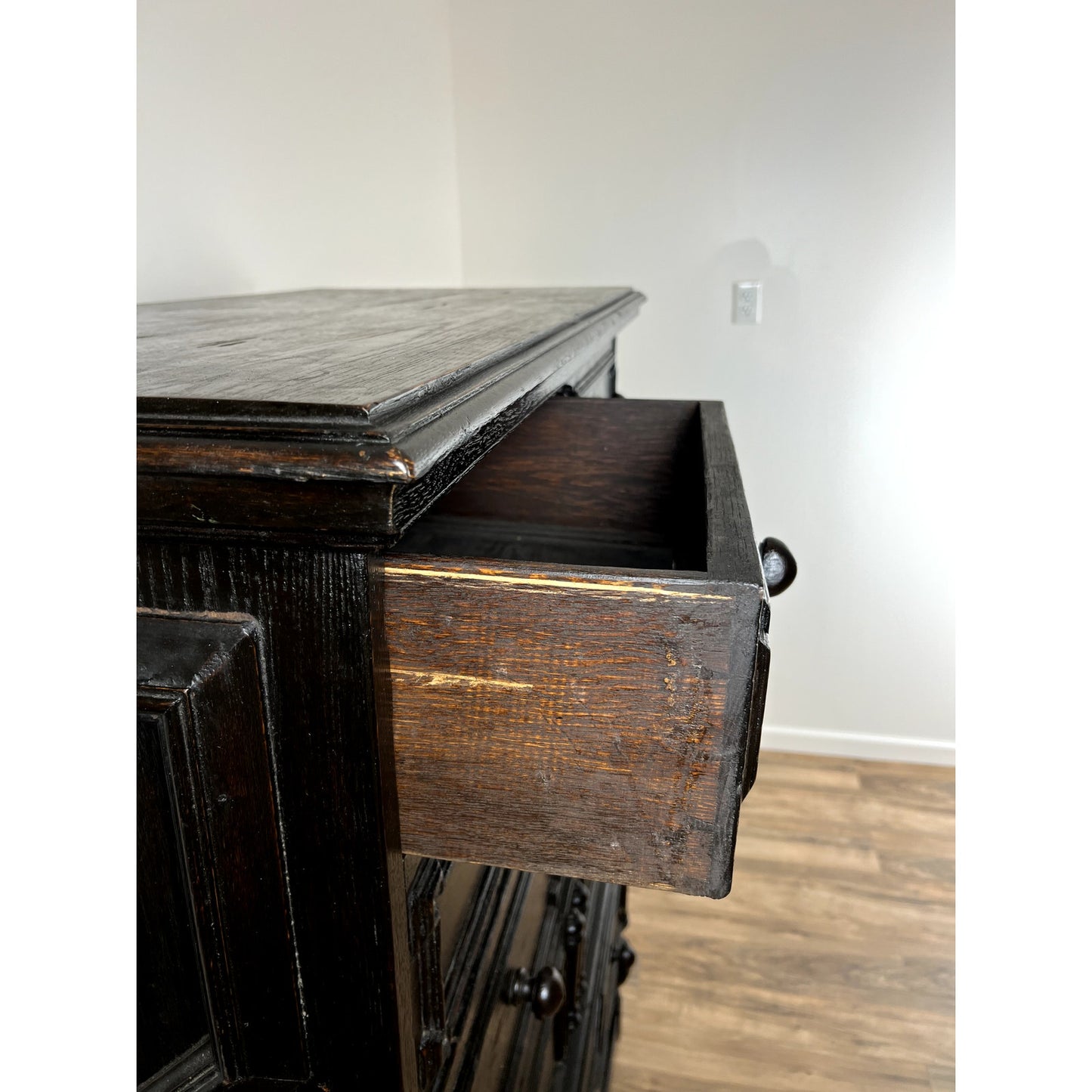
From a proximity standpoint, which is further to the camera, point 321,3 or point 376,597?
point 321,3

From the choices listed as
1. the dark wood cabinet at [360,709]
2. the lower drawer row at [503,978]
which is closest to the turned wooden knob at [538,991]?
the lower drawer row at [503,978]

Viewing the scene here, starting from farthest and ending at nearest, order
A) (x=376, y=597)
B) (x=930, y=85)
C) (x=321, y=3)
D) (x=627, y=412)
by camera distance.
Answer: (x=930, y=85), (x=321, y=3), (x=627, y=412), (x=376, y=597)

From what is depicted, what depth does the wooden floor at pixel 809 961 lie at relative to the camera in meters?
1.30

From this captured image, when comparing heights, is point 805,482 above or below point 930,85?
below

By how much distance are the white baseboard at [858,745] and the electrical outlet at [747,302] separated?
954 mm

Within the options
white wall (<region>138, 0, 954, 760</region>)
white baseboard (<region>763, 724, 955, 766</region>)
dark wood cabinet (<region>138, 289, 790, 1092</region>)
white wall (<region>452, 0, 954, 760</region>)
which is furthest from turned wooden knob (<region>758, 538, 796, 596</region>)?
white baseboard (<region>763, 724, 955, 766</region>)

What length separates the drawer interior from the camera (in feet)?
2.63

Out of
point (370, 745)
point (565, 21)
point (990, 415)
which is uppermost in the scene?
point (565, 21)

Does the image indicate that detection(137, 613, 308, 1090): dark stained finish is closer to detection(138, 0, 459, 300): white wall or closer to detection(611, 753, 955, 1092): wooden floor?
detection(138, 0, 459, 300): white wall

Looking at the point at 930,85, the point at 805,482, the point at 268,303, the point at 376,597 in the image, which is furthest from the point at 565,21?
the point at 376,597

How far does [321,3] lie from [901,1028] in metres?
1.72

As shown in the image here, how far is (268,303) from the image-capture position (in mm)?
882

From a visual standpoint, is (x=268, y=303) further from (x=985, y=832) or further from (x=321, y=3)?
(x=985, y=832)
